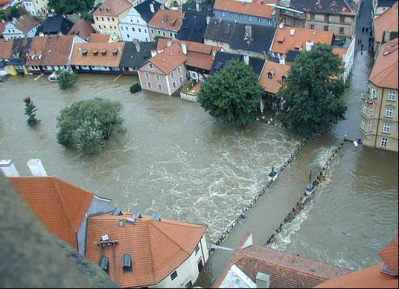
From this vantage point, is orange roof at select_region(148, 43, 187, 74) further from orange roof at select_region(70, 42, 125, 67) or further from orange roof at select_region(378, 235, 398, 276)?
orange roof at select_region(378, 235, 398, 276)

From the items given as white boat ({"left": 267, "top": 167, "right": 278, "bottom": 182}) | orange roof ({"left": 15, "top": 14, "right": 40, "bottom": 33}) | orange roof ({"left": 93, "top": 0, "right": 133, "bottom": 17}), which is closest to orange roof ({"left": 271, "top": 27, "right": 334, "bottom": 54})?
white boat ({"left": 267, "top": 167, "right": 278, "bottom": 182})

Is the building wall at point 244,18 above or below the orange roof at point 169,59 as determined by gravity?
above

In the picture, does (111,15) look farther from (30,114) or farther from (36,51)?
(30,114)

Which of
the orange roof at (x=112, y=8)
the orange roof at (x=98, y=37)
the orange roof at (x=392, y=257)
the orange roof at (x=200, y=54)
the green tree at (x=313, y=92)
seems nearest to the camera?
the orange roof at (x=392, y=257)

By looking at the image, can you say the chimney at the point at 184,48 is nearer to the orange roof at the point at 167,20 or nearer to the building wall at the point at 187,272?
the orange roof at the point at 167,20

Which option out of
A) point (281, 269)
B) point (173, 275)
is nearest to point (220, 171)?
point (173, 275)

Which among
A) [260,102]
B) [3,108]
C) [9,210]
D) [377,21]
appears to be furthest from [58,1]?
[9,210]

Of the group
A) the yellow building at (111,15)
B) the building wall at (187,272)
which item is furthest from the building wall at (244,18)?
the building wall at (187,272)
